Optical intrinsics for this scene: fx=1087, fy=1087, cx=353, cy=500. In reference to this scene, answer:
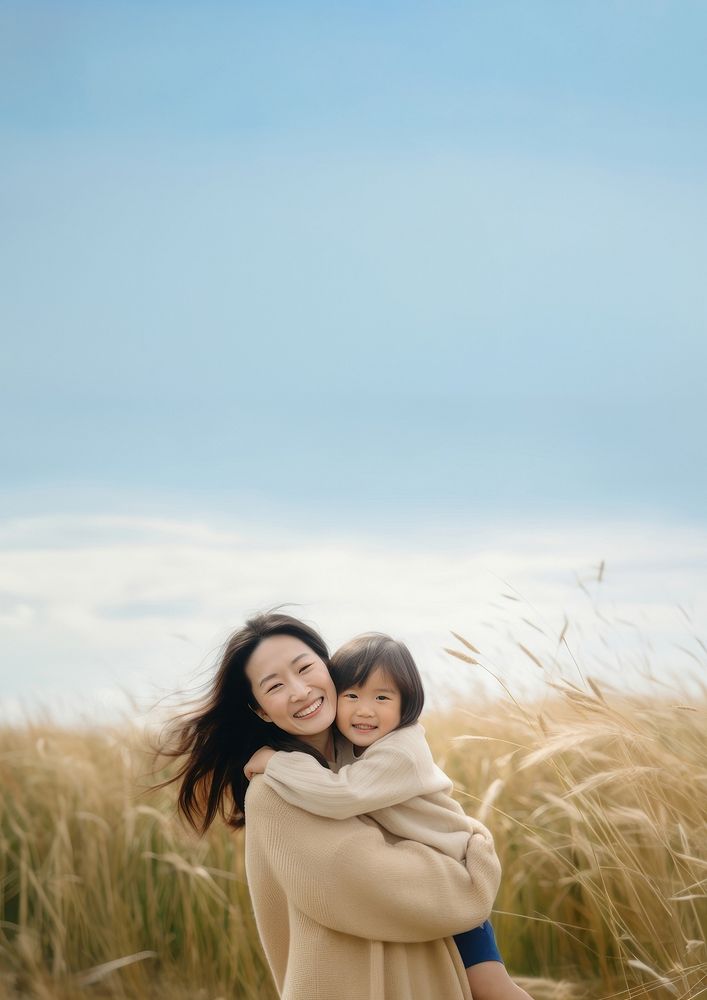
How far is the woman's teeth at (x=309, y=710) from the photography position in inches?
92.5

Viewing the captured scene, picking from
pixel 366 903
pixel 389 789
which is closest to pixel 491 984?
pixel 366 903

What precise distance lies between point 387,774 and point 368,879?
21cm

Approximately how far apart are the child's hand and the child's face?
0.60 ft

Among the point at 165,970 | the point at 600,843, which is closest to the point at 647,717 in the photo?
the point at 600,843

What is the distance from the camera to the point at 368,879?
7.10 feet

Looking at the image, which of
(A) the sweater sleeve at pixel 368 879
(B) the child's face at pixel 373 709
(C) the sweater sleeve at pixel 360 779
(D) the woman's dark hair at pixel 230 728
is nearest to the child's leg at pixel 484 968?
Answer: (A) the sweater sleeve at pixel 368 879

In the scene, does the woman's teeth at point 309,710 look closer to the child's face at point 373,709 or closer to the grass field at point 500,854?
the child's face at point 373,709

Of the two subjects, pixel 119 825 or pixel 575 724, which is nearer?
pixel 575 724

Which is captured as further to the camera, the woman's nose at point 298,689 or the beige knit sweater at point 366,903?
A: the woman's nose at point 298,689

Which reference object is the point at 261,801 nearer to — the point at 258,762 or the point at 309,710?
the point at 258,762

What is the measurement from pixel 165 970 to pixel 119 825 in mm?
570

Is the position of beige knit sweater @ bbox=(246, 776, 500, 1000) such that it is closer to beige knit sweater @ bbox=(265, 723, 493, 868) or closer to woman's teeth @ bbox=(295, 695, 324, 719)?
beige knit sweater @ bbox=(265, 723, 493, 868)

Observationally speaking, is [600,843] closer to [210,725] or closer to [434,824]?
[434,824]

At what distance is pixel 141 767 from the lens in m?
4.46
